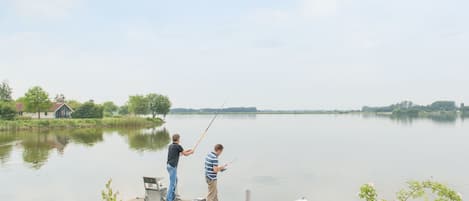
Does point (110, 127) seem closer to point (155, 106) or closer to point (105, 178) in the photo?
point (155, 106)

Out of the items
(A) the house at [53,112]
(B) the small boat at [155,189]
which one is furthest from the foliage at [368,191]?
(A) the house at [53,112]

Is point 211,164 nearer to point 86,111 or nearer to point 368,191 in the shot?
point 368,191

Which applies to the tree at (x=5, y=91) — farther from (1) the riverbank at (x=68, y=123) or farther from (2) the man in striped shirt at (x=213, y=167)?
(2) the man in striped shirt at (x=213, y=167)

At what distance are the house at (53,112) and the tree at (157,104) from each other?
18431 millimetres

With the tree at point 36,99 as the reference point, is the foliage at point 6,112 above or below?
below

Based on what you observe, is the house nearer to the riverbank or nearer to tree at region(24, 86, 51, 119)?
tree at region(24, 86, 51, 119)

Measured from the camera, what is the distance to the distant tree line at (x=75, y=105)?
185 feet

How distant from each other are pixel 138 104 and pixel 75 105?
12480 millimetres

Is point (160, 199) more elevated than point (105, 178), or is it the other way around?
point (160, 199)

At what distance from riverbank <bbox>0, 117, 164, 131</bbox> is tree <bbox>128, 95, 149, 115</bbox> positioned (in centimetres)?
951

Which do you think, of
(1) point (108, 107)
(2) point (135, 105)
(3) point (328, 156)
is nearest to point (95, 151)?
(3) point (328, 156)

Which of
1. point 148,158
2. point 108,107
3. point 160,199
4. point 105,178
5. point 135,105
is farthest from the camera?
point 108,107

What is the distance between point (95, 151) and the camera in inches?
1139

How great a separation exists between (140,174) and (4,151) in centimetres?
1365
